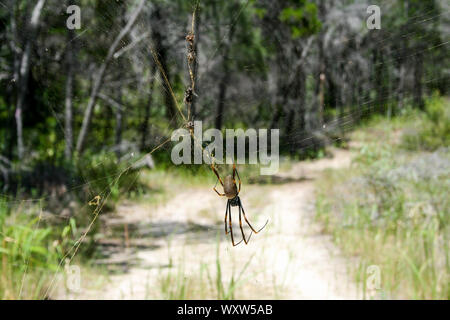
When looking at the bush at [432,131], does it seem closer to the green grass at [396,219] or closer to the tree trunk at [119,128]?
the green grass at [396,219]

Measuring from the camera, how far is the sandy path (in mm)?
1440

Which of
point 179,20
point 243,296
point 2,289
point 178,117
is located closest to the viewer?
point 178,117

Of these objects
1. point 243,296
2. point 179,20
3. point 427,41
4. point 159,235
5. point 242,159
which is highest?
point 179,20

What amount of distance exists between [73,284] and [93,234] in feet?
2.51

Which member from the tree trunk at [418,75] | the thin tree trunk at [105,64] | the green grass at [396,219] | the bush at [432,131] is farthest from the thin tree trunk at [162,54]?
the bush at [432,131]

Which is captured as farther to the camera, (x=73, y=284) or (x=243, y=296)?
(x=73, y=284)

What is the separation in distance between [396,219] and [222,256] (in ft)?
4.78

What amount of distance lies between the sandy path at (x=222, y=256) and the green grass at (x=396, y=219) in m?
0.14

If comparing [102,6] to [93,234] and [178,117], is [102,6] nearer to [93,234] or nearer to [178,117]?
[178,117]

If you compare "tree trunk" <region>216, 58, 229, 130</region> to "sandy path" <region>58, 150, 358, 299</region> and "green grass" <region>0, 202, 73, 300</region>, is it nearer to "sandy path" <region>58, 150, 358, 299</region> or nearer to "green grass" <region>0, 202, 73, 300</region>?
"sandy path" <region>58, 150, 358, 299</region>

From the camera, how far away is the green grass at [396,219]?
1.77m

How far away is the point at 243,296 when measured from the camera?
5.55 ft

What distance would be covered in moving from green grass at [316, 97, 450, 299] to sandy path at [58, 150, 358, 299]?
5.4 inches
